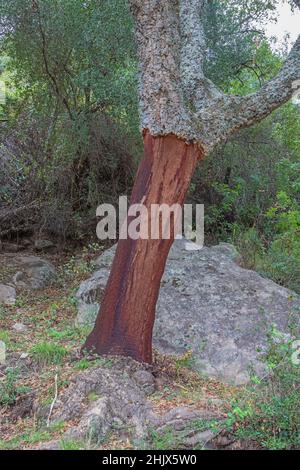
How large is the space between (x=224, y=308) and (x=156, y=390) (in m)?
2.13

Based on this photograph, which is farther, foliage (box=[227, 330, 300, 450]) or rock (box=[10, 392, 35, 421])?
rock (box=[10, 392, 35, 421])

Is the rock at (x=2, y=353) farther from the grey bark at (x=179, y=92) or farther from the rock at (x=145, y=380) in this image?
the grey bark at (x=179, y=92)

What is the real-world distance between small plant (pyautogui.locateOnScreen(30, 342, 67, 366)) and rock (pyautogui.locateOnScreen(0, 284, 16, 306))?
2355mm

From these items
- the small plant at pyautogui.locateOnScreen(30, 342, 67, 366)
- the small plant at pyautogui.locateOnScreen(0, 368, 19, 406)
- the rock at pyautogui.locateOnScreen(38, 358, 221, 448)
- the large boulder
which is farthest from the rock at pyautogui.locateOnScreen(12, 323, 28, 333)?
the rock at pyautogui.locateOnScreen(38, 358, 221, 448)

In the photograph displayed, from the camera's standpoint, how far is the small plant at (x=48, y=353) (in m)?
4.88

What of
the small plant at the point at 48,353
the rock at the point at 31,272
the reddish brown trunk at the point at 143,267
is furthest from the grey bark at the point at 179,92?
the rock at the point at 31,272

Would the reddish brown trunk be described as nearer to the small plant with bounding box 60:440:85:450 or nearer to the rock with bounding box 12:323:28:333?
the small plant with bounding box 60:440:85:450

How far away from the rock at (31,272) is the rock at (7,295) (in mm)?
241

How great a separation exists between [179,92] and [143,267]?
1511 mm

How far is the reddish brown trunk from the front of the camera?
4.65m

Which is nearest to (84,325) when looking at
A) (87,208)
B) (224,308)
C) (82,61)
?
(224,308)

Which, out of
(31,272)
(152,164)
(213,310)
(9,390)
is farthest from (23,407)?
(31,272)

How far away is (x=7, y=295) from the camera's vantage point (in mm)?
7500

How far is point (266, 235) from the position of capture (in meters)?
10.0
